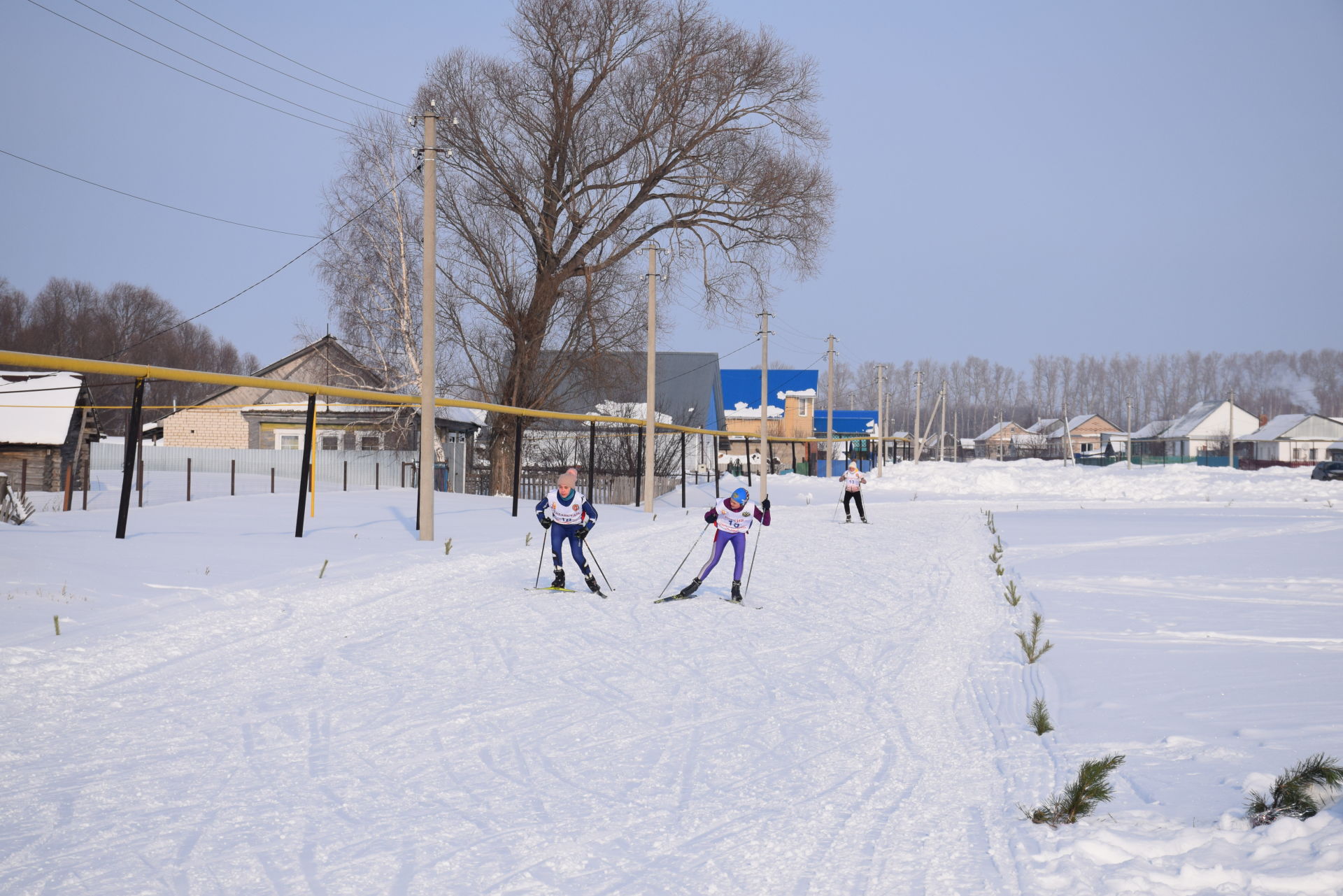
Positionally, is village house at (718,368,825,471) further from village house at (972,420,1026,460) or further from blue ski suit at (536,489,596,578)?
blue ski suit at (536,489,596,578)

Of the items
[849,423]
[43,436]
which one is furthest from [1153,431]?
[43,436]

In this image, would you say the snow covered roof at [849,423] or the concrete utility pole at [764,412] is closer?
the concrete utility pole at [764,412]

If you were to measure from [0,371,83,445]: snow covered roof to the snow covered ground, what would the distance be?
659 inches

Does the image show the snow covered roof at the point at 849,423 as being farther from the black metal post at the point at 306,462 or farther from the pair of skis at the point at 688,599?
the pair of skis at the point at 688,599

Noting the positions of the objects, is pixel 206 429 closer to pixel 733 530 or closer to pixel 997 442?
pixel 733 530

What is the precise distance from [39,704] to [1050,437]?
139 meters

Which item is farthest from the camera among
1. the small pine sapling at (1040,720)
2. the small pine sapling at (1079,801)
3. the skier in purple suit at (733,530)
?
the skier in purple suit at (733,530)

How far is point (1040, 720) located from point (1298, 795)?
2.01 metres

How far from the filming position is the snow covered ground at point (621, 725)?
444 cm

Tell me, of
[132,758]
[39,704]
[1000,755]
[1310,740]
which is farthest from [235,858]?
[1310,740]

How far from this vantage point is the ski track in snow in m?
4.43

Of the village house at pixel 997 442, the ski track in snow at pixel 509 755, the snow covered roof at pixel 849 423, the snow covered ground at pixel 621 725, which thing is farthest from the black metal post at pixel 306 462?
the village house at pixel 997 442

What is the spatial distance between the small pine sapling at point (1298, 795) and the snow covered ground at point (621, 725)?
0.09 metres

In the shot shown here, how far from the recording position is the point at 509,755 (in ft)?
19.9
